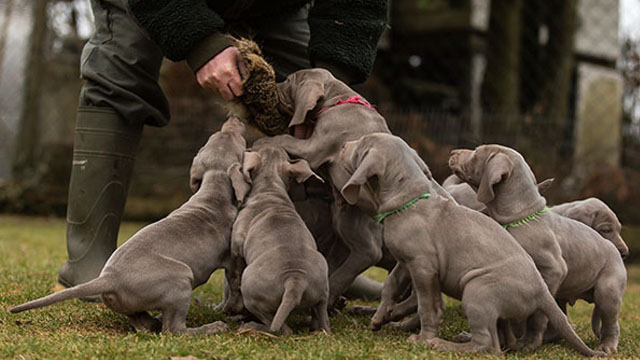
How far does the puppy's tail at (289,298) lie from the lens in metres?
3.17

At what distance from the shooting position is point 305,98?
4.12m

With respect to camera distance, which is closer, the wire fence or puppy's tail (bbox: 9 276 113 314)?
puppy's tail (bbox: 9 276 113 314)

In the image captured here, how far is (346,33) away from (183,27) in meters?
1.06

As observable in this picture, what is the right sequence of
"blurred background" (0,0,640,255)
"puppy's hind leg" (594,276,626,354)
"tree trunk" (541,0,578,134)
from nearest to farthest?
"puppy's hind leg" (594,276,626,354) → "blurred background" (0,0,640,255) → "tree trunk" (541,0,578,134)

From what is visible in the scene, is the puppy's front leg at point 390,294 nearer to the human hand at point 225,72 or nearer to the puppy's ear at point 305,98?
the puppy's ear at point 305,98

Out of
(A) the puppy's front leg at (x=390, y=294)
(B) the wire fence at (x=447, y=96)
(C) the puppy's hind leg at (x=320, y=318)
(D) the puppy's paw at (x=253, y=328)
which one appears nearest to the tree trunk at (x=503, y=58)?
(B) the wire fence at (x=447, y=96)

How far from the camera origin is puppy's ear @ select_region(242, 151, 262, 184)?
394cm

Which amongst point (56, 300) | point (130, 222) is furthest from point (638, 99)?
point (56, 300)

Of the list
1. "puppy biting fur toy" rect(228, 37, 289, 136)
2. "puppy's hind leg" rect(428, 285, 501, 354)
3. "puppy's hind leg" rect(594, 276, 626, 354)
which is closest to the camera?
"puppy's hind leg" rect(428, 285, 501, 354)

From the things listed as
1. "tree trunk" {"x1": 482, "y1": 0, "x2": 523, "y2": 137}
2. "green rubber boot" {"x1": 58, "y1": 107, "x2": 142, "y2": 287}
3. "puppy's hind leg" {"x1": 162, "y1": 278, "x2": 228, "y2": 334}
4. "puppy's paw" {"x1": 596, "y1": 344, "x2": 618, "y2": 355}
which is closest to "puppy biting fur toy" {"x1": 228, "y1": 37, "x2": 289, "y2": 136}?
"green rubber boot" {"x1": 58, "y1": 107, "x2": 142, "y2": 287}

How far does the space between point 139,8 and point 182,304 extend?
1661 millimetres

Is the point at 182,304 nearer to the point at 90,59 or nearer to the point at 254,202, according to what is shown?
the point at 254,202

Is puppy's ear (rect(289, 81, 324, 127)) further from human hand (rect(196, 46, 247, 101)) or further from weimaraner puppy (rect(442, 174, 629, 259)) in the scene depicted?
weimaraner puppy (rect(442, 174, 629, 259))

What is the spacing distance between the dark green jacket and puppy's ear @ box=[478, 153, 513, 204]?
50.4 inches
